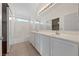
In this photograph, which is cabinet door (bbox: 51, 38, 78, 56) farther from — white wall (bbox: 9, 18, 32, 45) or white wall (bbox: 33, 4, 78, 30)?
white wall (bbox: 9, 18, 32, 45)

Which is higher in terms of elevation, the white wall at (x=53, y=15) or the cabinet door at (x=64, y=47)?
the white wall at (x=53, y=15)

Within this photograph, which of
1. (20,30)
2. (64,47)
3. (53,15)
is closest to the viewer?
(64,47)

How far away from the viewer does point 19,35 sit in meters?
1.80

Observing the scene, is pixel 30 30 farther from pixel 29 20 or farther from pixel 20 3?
pixel 20 3

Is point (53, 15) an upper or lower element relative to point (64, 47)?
upper

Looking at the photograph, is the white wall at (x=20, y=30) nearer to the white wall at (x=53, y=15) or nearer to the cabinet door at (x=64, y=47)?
the white wall at (x=53, y=15)

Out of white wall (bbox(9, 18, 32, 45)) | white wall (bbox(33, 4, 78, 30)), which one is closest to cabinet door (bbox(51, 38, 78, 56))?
white wall (bbox(33, 4, 78, 30))

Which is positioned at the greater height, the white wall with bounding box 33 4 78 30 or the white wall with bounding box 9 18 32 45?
the white wall with bounding box 33 4 78 30

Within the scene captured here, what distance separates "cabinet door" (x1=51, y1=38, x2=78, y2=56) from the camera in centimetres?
139

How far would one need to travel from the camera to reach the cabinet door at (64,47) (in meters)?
1.39

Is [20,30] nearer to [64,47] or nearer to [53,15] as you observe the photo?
[64,47]

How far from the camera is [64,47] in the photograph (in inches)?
62.9

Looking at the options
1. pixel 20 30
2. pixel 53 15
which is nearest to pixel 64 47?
pixel 20 30

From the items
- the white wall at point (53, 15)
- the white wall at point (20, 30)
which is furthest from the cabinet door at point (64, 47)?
the white wall at point (20, 30)
